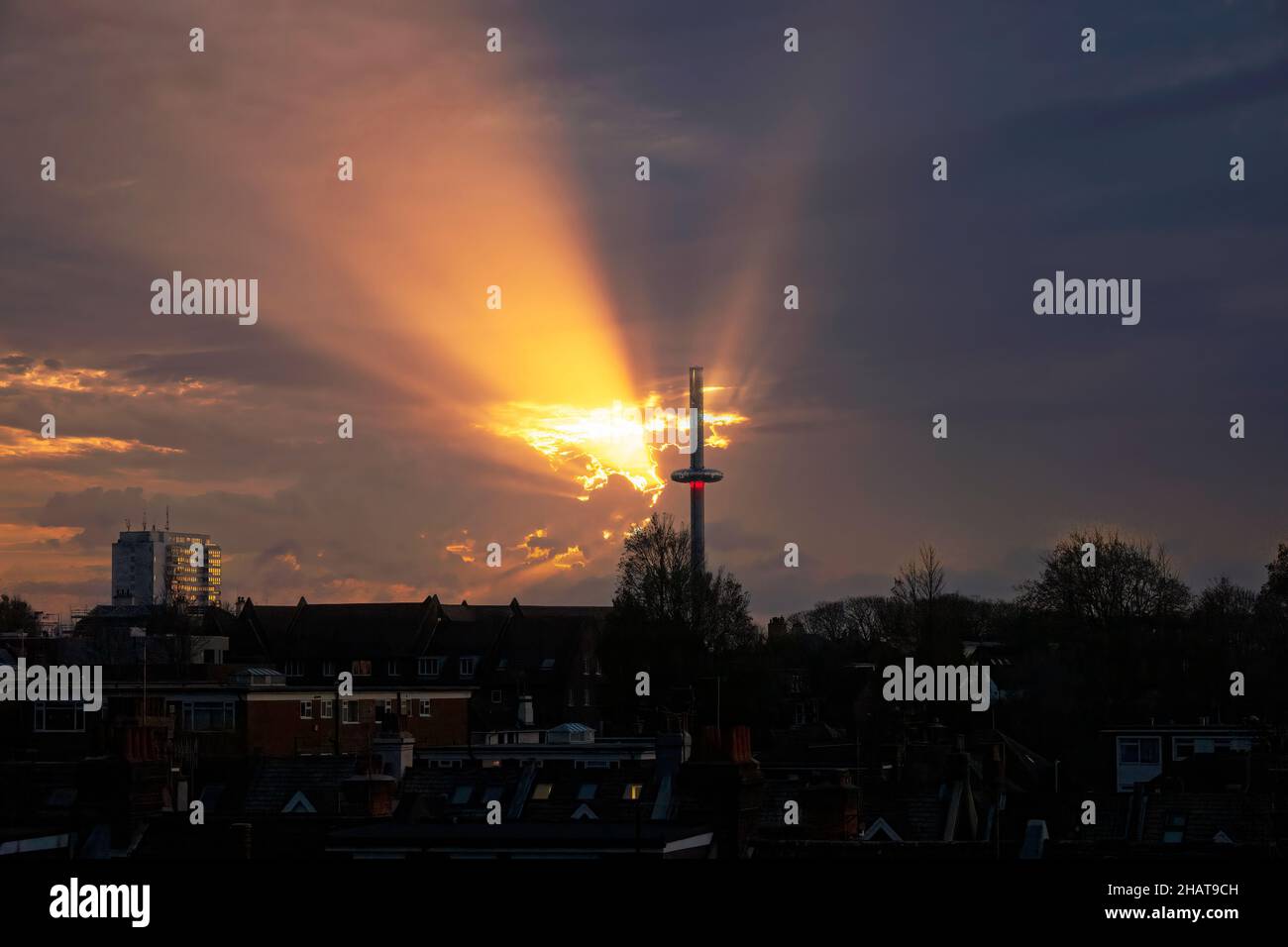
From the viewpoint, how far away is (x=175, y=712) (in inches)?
3081

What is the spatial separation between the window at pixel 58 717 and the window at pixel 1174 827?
59.2 metres

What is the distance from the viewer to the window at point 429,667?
110m

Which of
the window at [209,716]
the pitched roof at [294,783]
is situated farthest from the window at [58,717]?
the pitched roof at [294,783]

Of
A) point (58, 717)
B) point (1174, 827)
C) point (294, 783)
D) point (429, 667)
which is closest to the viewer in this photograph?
point (1174, 827)

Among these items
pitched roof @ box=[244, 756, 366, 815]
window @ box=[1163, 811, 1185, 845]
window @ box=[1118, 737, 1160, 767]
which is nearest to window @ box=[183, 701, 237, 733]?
pitched roof @ box=[244, 756, 366, 815]

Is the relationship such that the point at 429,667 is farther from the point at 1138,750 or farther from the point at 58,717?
the point at 1138,750

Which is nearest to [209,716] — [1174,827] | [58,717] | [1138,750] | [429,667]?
[58,717]

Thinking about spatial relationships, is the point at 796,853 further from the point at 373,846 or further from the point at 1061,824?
the point at 1061,824

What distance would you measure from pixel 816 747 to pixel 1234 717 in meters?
29.4

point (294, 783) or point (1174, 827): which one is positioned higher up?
point (294, 783)

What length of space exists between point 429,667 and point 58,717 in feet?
100

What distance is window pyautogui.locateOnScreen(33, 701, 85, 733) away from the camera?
276 feet

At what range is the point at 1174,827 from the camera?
42250 millimetres

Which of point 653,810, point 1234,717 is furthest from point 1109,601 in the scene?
point 653,810
